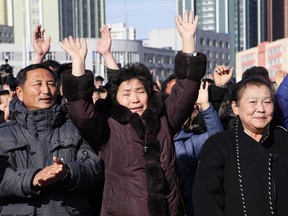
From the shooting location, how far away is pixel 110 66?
19.2 ft

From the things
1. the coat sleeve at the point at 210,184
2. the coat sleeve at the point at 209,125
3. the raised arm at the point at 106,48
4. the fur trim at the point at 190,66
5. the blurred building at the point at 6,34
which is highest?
the blurred building at the point at 6,34

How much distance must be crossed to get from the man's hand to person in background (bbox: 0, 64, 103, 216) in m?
0.01

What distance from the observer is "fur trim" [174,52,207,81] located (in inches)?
200

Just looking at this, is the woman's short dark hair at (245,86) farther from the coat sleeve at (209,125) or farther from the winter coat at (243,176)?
the coat sleeve at (209,125)

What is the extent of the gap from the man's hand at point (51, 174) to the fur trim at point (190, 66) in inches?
43.4

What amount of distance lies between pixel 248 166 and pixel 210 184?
263 millimetres

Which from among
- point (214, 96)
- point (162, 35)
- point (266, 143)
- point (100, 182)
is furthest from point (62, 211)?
point (162, 35)

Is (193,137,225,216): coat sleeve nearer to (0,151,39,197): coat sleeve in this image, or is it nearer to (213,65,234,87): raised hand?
(0,151,39,197): coat sleeve

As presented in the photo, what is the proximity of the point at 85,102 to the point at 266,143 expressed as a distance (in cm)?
119

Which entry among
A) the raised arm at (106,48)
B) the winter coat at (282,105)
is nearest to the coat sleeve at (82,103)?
the raised arm at (106,48)

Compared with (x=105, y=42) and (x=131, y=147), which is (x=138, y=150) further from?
(x=105, y=42)

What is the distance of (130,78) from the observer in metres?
5.20

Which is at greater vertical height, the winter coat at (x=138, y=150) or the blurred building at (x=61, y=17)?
the blurred building at (x=61, y=17)

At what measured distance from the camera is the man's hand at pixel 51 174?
4.48m
